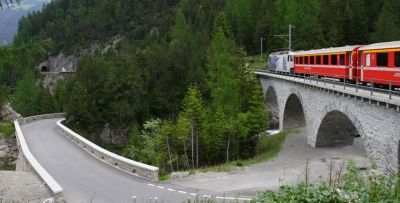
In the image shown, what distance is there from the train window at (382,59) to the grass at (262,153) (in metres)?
9.42

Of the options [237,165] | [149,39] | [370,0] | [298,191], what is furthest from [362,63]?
[149,39]

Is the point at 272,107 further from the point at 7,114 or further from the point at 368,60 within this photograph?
the point at 7,114

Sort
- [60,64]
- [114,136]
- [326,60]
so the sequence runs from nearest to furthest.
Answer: [326,60], [114,136], [60,64]

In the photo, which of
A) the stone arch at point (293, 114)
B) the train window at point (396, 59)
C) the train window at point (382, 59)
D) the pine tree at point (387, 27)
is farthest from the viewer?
the pine tree at point (387, 27)

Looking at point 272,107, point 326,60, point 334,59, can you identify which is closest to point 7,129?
point 326,60

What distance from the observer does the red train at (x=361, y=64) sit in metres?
18.0

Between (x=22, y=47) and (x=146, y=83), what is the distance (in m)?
41.1

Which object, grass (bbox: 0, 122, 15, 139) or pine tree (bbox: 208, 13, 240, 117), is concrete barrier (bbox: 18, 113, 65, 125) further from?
pine tree (bbox: 208, 13, 240, 117)

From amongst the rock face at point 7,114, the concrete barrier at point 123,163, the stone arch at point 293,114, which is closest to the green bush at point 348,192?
the concrete barrier at point 123,163

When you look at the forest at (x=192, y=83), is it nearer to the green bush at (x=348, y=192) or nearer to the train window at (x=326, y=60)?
the green bush at (x=348, y=192)

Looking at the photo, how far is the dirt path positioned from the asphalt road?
1805 mm

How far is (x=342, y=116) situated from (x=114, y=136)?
30977mm

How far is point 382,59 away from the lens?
19109mm

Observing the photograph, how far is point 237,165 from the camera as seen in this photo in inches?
913
